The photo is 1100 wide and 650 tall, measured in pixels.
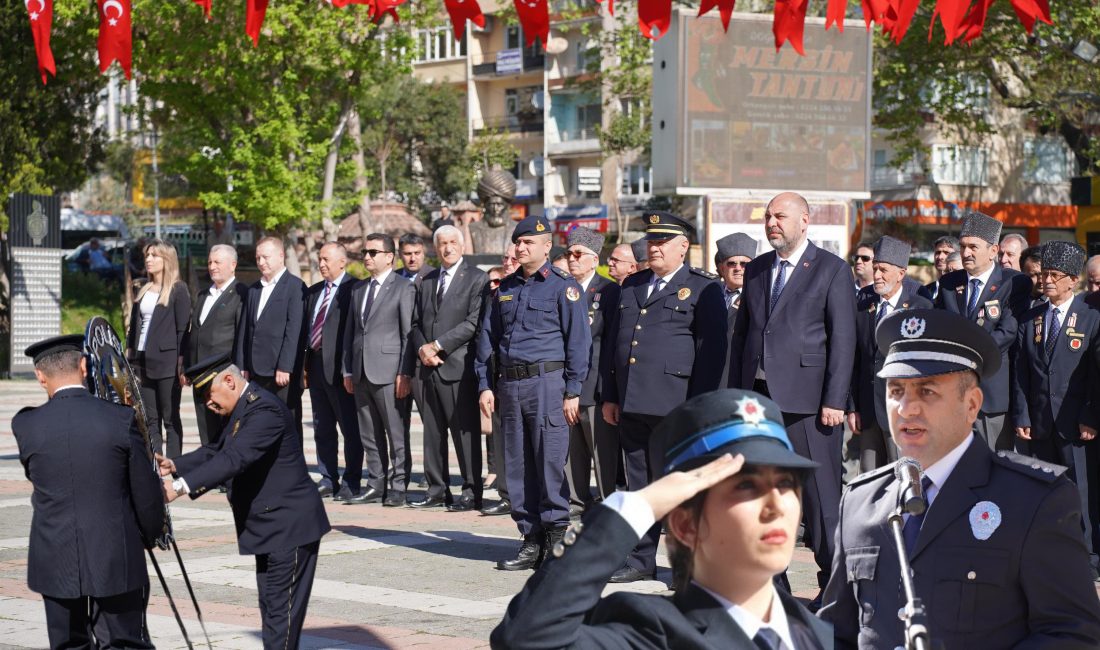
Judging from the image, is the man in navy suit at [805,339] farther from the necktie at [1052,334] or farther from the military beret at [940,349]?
the military beret at [940,349]

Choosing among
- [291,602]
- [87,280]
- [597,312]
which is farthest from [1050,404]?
[87,280]

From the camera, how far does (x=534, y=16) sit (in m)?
6.09

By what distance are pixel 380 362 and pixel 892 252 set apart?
15.2 feet

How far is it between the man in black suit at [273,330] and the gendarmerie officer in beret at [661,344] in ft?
15.3

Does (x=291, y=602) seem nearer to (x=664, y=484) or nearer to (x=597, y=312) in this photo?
(x=664, y=484)

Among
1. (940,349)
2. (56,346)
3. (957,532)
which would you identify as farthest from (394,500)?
(957,532)

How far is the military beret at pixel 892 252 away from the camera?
1089 centimetres

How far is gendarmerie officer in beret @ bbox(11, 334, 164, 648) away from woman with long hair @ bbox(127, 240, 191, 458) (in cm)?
719

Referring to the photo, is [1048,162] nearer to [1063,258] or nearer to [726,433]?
[1063,258]

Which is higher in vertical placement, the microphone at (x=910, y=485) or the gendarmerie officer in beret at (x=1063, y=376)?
the microphone at (x=910, y=485)

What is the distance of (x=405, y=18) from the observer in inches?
1483

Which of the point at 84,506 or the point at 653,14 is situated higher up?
the point at 653,14

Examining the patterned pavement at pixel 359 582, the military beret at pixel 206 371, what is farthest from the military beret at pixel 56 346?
the patterned pavement at pixel 359 582

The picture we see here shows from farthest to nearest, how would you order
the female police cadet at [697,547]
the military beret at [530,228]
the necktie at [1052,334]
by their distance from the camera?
the necktie at [1052,334] → the military beret at [530,228] → the female police cadet at [697,547]
